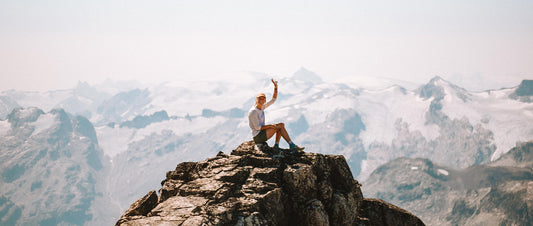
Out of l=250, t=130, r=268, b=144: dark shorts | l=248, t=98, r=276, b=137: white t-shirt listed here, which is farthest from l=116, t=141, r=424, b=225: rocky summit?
l=248, t=98, r=276, b=137: white t-shirt

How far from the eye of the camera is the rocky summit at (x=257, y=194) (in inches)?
709

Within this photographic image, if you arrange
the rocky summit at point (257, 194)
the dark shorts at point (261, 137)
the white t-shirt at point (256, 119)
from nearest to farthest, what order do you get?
the rocky summit at point (257, 194)
the dark shorts at point (261, 137)
the white t-shirt at point (256, 119)

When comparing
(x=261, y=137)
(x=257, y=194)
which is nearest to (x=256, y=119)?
(x=261, y=137)

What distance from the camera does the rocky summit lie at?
1802 cm

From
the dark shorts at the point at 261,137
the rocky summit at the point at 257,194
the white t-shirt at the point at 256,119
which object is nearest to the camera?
the rocky summit at the point at 257,194

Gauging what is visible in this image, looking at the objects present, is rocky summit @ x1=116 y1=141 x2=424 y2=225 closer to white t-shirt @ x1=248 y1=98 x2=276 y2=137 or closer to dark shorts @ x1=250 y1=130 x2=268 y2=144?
dark shorts @ x1=250 y1=130 x2=268 y2=144

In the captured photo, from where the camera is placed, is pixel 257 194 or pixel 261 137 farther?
pixel 261 137

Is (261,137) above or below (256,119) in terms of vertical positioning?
below

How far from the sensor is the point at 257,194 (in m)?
19.4

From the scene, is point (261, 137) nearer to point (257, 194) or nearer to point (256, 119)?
point (256, 119)

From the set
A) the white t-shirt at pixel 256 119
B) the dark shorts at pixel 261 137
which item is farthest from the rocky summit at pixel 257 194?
the white t-shirt at pixel 256 119

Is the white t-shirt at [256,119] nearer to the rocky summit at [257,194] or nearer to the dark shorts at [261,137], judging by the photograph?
the dark shorts at [261,137]

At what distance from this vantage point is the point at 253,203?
61.5 ft

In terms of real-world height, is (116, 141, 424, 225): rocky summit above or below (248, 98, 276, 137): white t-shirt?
below
